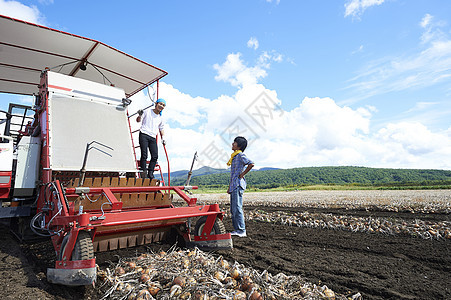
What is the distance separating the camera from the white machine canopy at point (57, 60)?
5.25m

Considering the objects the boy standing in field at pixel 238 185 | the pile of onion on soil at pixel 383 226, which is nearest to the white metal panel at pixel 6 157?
the boy standing in field at pixel 238 185

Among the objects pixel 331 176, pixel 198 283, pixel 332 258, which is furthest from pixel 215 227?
pixel 331 176

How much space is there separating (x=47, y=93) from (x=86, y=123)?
0.94 metres

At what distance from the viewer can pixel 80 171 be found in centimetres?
446

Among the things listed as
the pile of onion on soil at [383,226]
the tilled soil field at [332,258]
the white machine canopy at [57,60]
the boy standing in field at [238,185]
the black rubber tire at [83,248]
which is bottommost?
the tilled soil field at [332,258]

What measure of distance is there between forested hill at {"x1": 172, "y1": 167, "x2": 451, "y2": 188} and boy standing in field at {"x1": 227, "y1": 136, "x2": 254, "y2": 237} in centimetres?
7236

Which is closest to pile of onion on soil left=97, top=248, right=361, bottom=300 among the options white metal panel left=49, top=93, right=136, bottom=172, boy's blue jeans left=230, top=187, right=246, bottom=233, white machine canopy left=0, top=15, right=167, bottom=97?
boy's blue jeans left=230, top=187, right=246, bottom=233

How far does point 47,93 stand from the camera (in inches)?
213

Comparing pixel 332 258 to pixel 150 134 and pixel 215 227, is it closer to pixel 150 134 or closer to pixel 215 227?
pixel 215 227

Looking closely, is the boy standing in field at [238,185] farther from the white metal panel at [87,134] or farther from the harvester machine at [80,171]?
the white metal panel at [87,134]

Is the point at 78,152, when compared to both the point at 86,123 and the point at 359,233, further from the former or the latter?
the point at 359,233

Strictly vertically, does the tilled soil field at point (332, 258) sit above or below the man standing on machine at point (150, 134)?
below

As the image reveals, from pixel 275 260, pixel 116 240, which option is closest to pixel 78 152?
pixel 116 240

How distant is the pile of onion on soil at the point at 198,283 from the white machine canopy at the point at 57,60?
4.67 m
